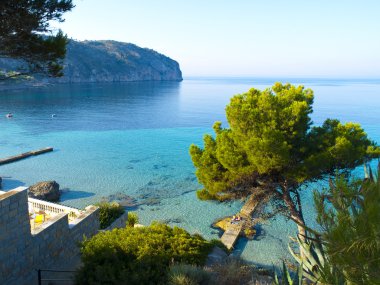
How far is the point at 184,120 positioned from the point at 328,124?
44803 mm

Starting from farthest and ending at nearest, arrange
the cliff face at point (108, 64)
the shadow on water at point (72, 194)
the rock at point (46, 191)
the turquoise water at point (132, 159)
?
1. the cliff face at point (108, 64)
2. the shadow on water at point (72, 194)
3. the rock at point (46, 191)
4. the turquoise water at point (132, 159)

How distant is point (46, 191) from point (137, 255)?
15.9 metres

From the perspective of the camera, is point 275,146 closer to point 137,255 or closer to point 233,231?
point 137,255

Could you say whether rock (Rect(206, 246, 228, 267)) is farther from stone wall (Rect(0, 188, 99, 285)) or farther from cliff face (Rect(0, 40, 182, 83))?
cliff face (Rect(0, 40, 182, 83))

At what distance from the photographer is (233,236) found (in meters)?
16.5

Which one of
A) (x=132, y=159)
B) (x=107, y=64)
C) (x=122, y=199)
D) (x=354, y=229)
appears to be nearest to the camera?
(x=354, y=229)

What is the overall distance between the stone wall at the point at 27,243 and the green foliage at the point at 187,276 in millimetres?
4009

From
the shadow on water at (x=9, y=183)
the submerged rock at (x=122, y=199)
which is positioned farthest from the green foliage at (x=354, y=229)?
the shadow on water at (x=9, y=183)

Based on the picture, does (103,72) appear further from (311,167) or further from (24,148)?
(311,167)

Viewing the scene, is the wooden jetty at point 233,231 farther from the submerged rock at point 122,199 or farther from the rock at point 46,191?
the rock at point 46,191

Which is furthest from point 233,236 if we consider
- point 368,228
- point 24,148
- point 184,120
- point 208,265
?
point 184,120

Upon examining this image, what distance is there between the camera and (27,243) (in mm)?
8523

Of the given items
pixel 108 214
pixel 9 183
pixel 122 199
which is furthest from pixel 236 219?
Answer: pixel 9 183

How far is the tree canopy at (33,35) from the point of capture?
7613mm
